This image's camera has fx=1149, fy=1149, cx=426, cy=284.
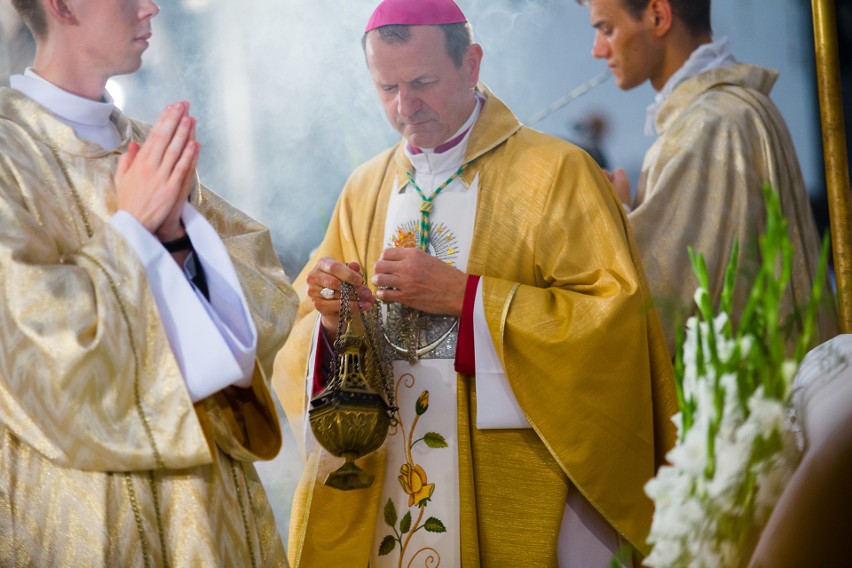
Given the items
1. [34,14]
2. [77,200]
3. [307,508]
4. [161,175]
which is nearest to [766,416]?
[161,175]

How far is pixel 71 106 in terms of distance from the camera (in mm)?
3002

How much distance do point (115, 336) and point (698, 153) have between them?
2.89 metres

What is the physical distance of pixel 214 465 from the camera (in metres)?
2.83

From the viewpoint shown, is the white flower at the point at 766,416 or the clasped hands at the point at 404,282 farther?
the clasped hands at the point at 404,282

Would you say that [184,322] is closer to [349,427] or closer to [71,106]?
[71,106]

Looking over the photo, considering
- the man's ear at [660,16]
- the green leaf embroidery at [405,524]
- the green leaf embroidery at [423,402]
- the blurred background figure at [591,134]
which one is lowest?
the green leaf embroidery at [405,524]

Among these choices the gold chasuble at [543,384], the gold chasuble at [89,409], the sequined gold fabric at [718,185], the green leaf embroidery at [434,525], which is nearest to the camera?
the gold chasuble at [89,409]

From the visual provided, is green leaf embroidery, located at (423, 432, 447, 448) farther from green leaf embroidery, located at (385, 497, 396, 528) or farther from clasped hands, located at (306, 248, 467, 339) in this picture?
clasped hands, located at (306, 248, 467, 339)

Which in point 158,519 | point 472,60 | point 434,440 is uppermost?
point 472,60

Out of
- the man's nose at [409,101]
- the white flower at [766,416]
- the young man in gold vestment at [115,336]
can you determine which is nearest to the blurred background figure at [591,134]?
the man's nose at [409,101]

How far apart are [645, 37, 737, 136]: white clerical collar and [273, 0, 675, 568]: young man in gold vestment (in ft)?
2.76

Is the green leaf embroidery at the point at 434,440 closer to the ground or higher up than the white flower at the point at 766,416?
closer to the ground

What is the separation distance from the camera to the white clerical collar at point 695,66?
4895 millimetres

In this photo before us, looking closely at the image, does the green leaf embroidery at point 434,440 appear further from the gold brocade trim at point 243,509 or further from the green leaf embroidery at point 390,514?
the gold brocade trim at point 243,509
